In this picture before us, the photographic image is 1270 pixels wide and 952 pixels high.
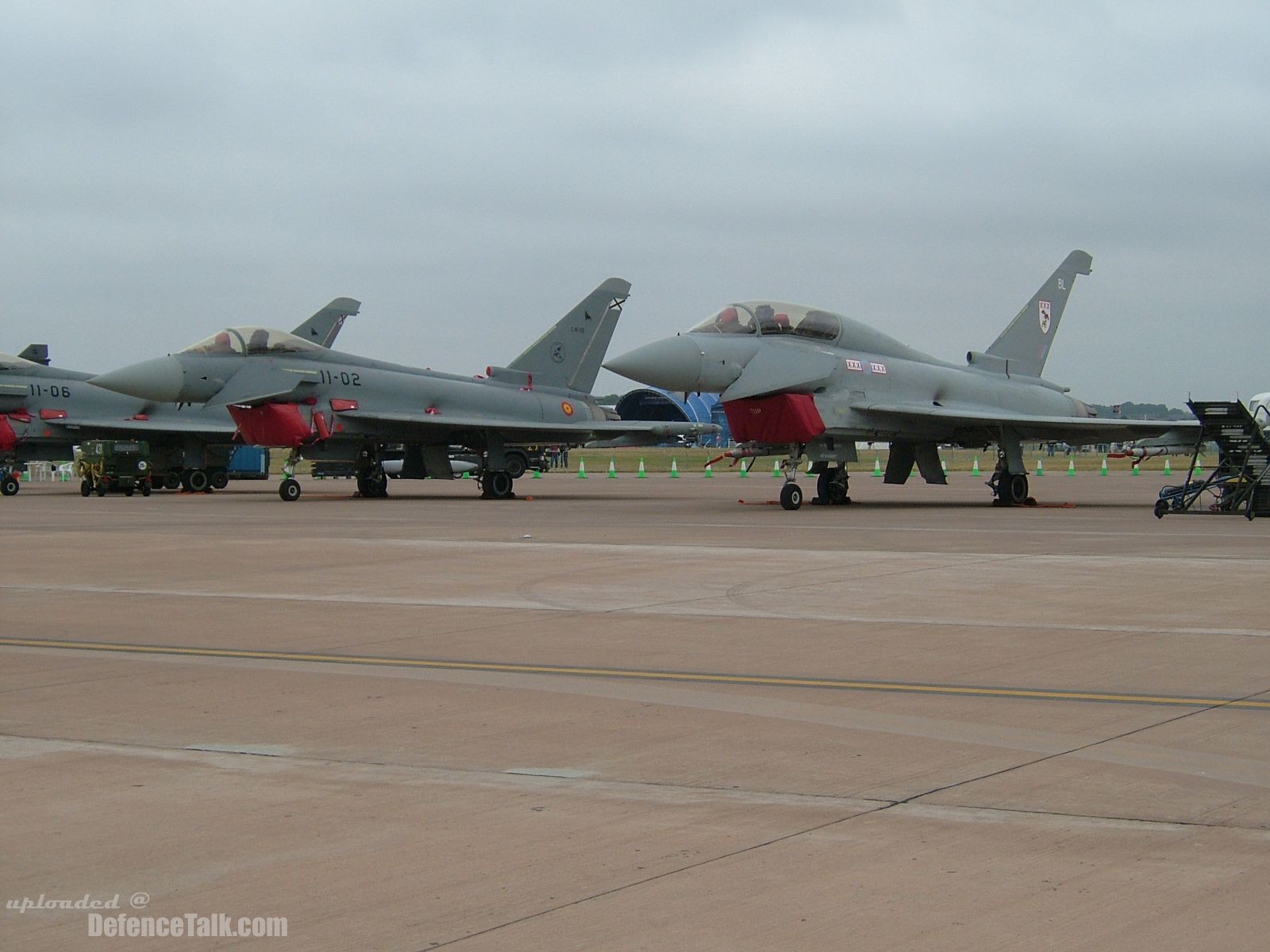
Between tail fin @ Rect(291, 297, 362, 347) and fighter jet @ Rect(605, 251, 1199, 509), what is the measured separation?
61.8 ft

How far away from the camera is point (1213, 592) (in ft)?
34.6

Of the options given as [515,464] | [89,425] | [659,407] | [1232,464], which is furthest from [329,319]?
[659,407]

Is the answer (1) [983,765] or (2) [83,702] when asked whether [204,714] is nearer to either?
(2) [83,702]

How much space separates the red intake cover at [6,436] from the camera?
112ft

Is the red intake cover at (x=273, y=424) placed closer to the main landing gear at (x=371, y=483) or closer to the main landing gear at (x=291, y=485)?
the main landing gear at (x=291, y=485)

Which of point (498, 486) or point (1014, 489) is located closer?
point (1014, 489)

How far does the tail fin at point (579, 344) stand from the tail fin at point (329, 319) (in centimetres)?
883

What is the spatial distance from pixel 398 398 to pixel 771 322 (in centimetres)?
1022

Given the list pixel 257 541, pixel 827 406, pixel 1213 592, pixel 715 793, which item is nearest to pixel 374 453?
pixel 827 406

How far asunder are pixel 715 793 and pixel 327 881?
4.86 ft

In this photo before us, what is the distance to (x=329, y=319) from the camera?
40.0 meters

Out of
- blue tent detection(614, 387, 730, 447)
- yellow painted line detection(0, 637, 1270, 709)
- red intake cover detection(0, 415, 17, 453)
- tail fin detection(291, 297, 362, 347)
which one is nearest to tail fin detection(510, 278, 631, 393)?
tail fin detection(291, 297, 362, 347)

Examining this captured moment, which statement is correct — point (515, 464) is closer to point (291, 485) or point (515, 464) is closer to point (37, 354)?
point (291, 485)

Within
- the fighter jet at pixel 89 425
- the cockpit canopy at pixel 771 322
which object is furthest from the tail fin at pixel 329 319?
the cockpit canopy at pixel 771 322
